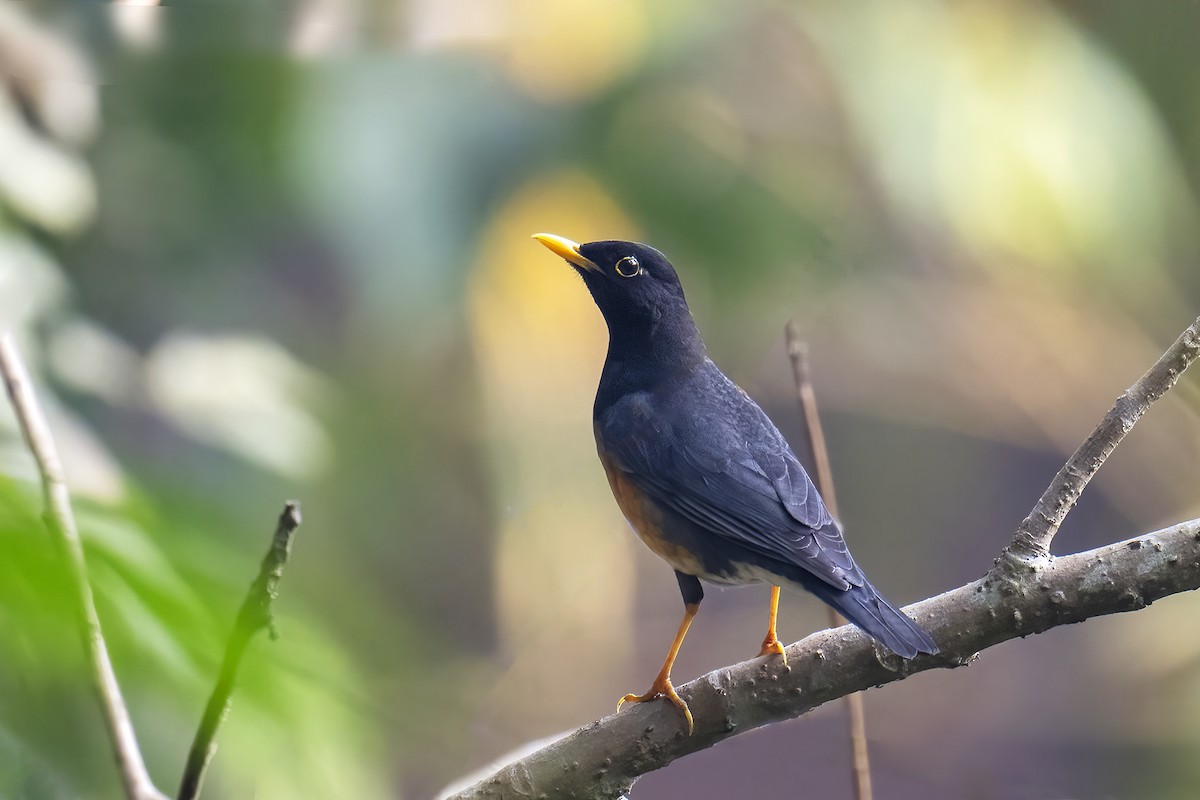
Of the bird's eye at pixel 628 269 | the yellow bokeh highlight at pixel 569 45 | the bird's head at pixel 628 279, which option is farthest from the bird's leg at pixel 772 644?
the yellow bokeh highlight at pixel 569 45

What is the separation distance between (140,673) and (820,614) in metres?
3.45

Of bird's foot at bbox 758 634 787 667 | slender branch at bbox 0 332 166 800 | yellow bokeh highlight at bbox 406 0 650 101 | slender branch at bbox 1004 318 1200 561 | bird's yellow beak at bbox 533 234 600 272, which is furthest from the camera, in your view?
yellow bokeh highlight at bbox 406 0 650 101

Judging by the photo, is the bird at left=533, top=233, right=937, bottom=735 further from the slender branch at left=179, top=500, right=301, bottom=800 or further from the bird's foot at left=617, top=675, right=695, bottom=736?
the slender branch at left=179, top=500, right=301, bottom=800

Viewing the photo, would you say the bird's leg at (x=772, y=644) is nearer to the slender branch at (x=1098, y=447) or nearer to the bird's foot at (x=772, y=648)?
the bird's foot at (x=772, y=648)

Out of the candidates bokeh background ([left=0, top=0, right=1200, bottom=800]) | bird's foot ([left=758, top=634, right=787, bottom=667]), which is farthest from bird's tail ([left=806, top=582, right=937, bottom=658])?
bokeh background ([left=0, top=0, right=1200, bottom=800])

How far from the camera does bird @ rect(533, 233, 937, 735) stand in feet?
8.64

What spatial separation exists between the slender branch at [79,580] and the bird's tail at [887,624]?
1.35m

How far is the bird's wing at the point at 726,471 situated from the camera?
8.73 ft

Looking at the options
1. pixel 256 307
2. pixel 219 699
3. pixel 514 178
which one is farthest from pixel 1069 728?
pixel 219 699

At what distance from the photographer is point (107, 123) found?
15.1ft

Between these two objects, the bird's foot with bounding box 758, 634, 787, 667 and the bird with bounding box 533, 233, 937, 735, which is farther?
the bird with bounding box 533, 233, 937, 735

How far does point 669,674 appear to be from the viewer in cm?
261

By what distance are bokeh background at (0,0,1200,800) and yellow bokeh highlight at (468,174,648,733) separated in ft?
0.06

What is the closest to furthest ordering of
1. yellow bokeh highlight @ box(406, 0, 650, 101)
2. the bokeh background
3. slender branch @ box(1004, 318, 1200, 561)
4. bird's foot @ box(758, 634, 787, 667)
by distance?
slender branch @ box(1004, 318, 1200, 561)
bird's foot @ box(758, 634, 787, 667)
the bokeh background
yellow bokeh highlight @ box(406, 0, 650, 101)
